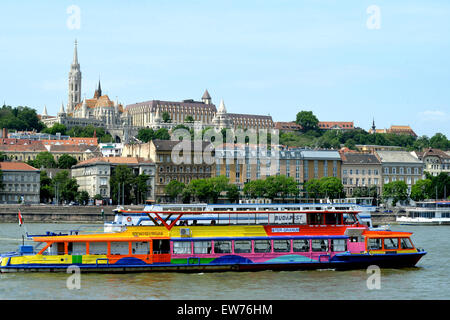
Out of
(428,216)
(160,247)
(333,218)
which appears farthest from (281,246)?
(428,216)

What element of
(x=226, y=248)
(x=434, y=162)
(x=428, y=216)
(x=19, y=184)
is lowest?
(x=428, y=216)

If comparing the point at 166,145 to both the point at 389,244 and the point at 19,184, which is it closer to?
the point at 19,184

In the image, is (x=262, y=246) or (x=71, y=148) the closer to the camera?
(x=262, y=246)

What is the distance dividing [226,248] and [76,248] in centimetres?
643

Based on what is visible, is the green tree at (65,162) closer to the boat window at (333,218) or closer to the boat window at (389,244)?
the boat window at (333,218)

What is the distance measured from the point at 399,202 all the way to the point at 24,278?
301 feet

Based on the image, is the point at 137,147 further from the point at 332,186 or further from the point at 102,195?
the point at 332,186

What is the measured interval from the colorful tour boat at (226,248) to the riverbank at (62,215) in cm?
5461

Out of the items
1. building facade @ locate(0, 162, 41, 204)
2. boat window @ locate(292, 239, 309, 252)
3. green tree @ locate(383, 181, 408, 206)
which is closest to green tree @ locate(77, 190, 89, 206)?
building facade @ locate(0, 162, 41, 204)

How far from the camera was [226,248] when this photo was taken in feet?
124

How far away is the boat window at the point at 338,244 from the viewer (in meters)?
38.6

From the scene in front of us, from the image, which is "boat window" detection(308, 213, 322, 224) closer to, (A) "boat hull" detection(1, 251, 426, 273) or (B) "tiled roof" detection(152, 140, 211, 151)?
(A) "boat hull" detection(1, 251, 426, 273)

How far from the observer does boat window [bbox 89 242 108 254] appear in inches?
1459
